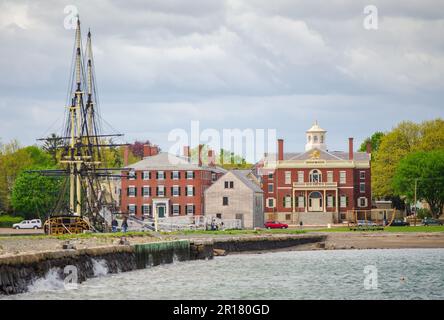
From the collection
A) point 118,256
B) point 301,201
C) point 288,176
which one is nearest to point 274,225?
point 301,201

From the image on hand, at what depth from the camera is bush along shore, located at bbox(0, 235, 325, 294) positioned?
45.6 m

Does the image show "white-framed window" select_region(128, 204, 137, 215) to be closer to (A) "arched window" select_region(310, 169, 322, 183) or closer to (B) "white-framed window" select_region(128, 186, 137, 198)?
(B) "white-framed window" select_region(128, 186, 137, 198)

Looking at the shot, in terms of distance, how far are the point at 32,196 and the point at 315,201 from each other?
113ft

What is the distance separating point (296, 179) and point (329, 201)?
4.98 m

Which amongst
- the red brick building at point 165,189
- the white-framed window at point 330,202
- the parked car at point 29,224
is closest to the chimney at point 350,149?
the white-framed window at point 330,202

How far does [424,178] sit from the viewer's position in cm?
12731

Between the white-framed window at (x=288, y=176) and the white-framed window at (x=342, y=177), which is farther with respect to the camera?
the white-framed window at (x=288, y=176)

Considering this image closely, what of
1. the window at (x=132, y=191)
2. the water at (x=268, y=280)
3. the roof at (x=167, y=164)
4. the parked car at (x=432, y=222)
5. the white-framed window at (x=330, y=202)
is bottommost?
the water at (x=268, y=280)

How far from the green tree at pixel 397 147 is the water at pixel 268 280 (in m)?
65.2

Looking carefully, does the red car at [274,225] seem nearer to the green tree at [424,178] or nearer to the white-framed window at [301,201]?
the white-framed window at [301,201]

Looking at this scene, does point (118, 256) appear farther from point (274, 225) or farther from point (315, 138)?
point (315, 138)

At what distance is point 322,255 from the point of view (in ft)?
263

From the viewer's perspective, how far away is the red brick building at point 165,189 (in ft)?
404

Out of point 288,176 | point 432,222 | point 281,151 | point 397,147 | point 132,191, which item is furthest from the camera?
point 397,147
